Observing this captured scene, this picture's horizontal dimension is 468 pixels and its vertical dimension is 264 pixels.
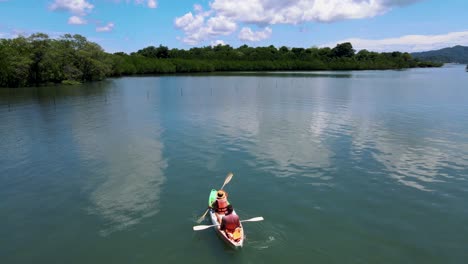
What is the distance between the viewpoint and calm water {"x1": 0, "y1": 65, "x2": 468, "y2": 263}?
1434 centimetres

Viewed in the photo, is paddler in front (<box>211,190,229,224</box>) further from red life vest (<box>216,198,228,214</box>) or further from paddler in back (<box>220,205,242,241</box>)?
paddler in back (<box>220,205,242,241</box>)

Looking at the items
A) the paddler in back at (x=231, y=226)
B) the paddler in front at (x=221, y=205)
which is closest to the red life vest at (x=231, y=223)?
the paddler in back at (x=231, y=226)

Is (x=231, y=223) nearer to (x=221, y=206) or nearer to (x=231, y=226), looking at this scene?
(x=231, y=226)

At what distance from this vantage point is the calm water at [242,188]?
14344 millimetres

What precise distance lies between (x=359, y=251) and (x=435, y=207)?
708 centimetres

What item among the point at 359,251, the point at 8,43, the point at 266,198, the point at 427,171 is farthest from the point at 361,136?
the point at 8,43

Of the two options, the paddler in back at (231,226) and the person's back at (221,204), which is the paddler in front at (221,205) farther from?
the paddler in back at (231,226)

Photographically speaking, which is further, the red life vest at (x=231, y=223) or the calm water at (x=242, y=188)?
the calm water at (x=242, y=188)

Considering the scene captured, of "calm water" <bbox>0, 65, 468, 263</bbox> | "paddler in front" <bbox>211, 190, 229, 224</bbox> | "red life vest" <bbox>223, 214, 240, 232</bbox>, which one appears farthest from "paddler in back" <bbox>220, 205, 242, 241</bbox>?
"paddler in front" <bbox>211, 190, 229, 224</bbox>

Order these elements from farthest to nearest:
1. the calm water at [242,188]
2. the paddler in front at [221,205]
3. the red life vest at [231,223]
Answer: the paddler in front at [221,205] → the calm water at [242,188] → the red life vest at [231,223]

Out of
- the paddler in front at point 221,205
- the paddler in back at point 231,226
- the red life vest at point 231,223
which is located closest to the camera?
the paddler in back at point 231,226

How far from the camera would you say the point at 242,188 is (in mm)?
20531

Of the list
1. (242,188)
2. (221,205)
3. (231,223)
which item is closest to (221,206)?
(221,205)

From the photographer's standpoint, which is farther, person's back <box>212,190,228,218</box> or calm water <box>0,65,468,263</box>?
person's back <box>212,190,228,218</box>
